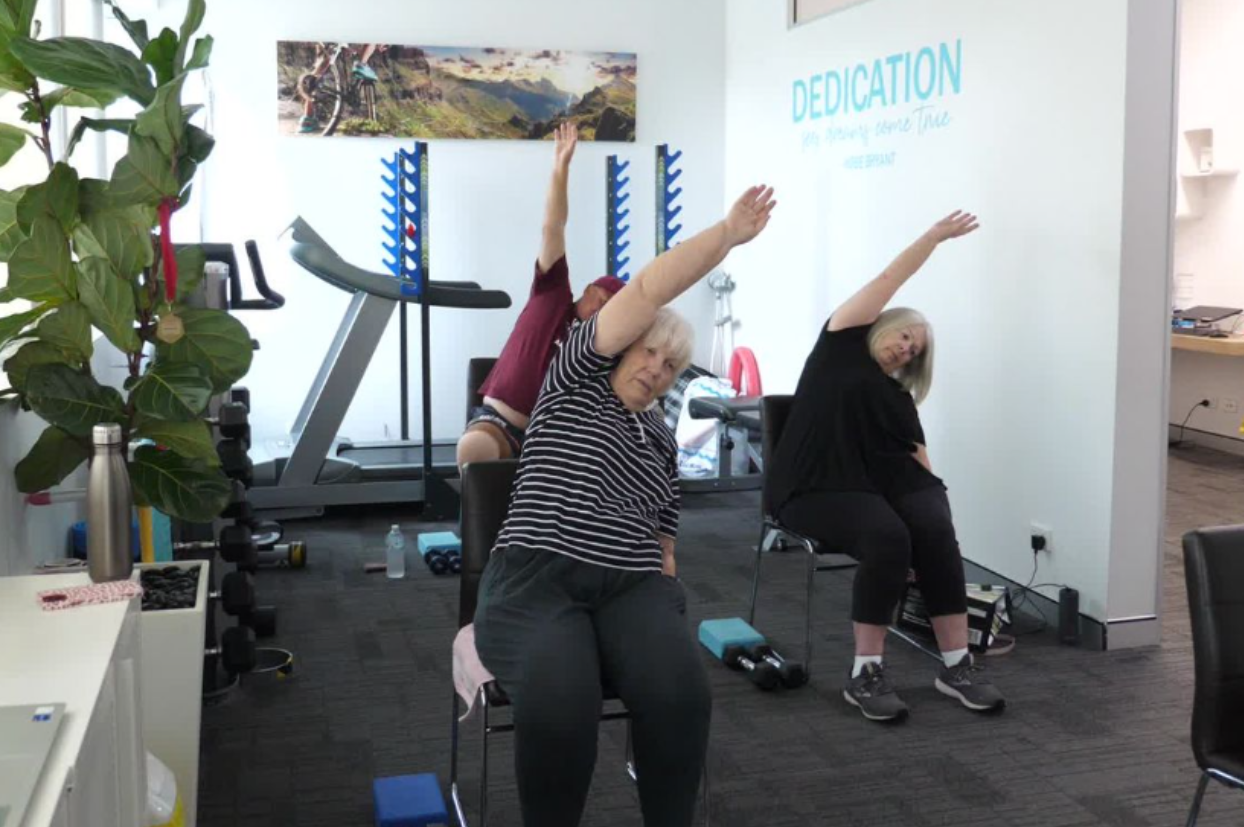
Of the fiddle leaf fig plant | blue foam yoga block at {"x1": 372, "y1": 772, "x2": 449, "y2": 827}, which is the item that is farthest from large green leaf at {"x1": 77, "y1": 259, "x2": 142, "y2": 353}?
blue foam yoga block at {"x1": 372, "y1": 772, "x2": 449, "y2": 827}

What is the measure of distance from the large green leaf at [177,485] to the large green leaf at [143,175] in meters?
0.53

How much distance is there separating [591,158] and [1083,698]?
409 centimetres

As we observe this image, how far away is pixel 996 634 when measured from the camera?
3803mm

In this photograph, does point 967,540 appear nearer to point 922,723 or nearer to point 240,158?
point 922,723

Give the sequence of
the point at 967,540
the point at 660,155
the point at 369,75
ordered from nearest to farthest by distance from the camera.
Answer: the point at 967,540
the point at 660,155
the point at 369,75

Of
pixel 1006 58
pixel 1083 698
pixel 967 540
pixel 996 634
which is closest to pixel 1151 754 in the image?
pixel 1083 698

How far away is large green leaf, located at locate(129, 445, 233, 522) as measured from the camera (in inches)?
101

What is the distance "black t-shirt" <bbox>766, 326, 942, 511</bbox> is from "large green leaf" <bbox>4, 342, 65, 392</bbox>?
1.91 m

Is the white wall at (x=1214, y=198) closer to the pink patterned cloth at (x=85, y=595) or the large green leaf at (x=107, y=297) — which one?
the large green leaf at (x=107, y=297)

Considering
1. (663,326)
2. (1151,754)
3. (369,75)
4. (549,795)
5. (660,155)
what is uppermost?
(369,75)

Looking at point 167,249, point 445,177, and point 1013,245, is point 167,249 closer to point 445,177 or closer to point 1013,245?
point 1013,245

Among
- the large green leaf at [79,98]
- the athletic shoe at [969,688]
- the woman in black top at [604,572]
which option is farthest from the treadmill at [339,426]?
the woman in black top at [604,572]

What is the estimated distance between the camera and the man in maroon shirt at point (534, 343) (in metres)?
3.33

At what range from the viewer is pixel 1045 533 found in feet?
13.4
